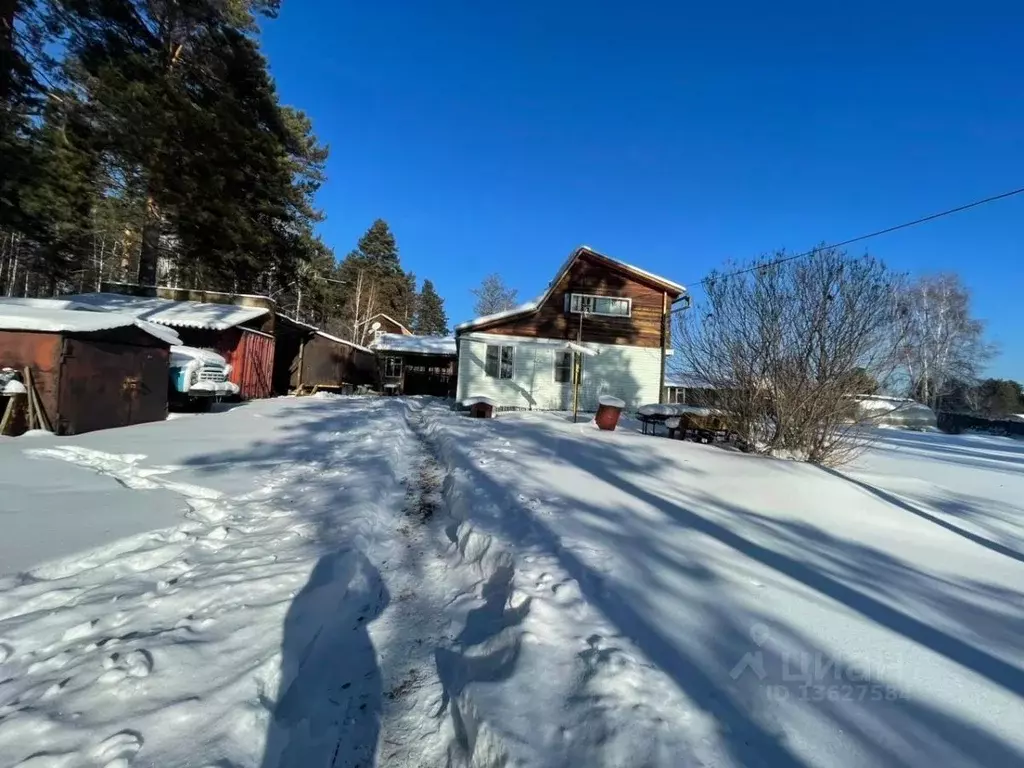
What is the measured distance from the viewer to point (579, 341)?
18.9 m

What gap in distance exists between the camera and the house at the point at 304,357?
22.2 meters

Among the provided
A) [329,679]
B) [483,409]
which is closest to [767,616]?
[329,679]

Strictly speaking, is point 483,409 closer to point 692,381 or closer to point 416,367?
point 692,381

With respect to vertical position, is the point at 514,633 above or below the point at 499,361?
below

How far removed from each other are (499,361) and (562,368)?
247 centimetres

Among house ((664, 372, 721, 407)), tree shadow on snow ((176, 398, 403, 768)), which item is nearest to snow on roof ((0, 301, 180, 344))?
tree shadow on snow ((176, 398, 403, 768))

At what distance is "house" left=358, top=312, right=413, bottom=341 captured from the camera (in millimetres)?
46312

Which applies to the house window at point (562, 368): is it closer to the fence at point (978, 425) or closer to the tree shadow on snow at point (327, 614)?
the tree shadow on snow at point (327, 614)

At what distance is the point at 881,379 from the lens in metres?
9.12

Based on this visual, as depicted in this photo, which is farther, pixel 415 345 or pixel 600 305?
pixel 415 345

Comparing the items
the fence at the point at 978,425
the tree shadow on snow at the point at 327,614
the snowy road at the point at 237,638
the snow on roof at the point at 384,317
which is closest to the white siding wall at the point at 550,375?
the tree shadow on snow at the point at 327,614

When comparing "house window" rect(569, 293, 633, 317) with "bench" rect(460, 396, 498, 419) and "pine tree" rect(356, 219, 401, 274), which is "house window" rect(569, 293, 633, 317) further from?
"pine tree" rect(356, 219, 401, 274)

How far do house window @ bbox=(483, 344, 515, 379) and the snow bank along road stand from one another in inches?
498

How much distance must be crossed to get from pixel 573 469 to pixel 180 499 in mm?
4956
